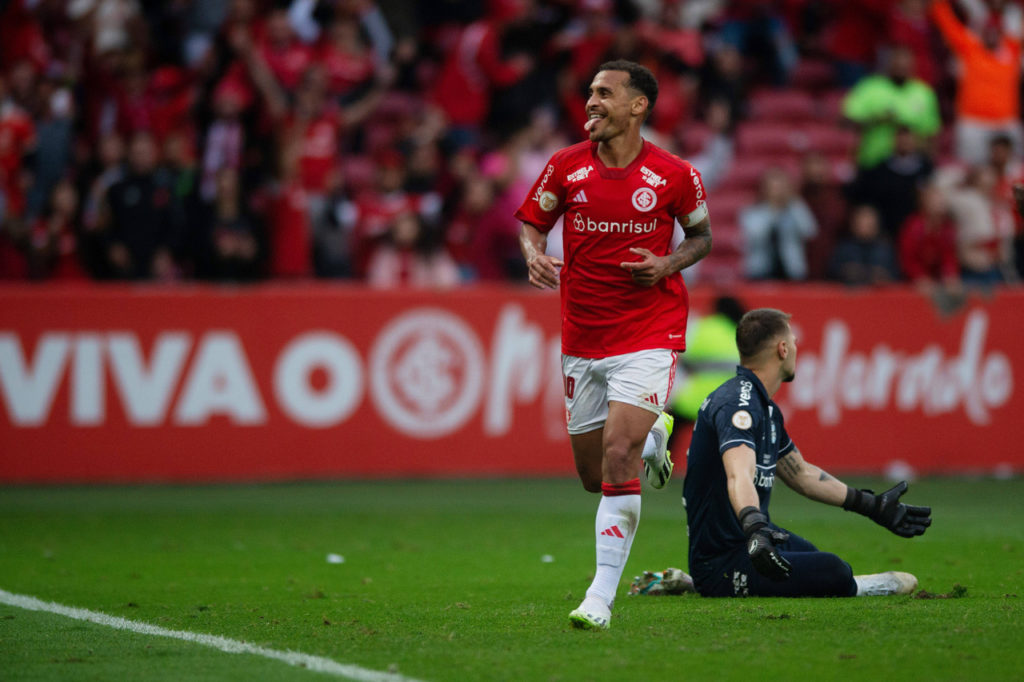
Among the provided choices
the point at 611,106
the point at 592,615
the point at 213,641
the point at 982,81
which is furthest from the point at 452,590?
the point at 982,81

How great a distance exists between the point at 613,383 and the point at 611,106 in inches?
50.9

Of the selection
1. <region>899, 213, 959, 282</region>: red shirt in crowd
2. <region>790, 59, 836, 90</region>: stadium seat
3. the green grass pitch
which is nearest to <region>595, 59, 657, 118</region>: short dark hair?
the green grass pitch

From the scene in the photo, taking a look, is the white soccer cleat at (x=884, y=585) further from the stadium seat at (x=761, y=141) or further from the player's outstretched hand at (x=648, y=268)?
the stadium seat at (x=761, y=141)

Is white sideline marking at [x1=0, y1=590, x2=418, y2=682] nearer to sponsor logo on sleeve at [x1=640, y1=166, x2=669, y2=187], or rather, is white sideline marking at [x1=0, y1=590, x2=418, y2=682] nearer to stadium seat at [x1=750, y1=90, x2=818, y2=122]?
sponsor logo on sleeve at [x1=640, y1=166, x2=669, y2=187]

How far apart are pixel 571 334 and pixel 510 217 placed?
8.70 m

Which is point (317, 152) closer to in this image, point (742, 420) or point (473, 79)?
point (473, 79)

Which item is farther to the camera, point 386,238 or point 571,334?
point 386,238

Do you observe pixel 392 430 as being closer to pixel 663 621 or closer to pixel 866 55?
pixel 663 621

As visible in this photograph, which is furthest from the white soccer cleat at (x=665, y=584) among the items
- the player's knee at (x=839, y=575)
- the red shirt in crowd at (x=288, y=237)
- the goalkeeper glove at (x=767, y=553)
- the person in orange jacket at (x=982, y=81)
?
the person in orange jacket at (x=982, y=81)

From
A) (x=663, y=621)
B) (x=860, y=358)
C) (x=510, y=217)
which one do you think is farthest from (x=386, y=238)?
(x=663, y=621)

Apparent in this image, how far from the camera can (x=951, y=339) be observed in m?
15.2

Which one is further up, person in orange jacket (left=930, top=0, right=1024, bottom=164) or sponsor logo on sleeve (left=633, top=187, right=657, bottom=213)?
person in orange jacket (left=930, top=0, right=1024, bottom=164)

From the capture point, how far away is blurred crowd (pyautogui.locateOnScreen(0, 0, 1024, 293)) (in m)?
15.1

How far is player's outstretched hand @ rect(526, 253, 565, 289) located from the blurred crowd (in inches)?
318
